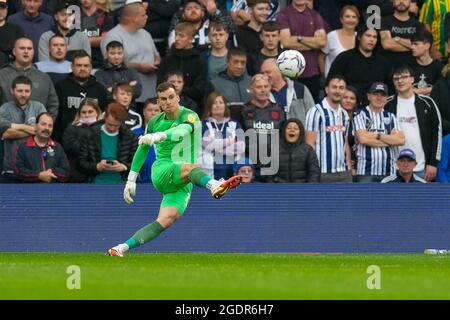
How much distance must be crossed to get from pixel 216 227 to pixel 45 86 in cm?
370

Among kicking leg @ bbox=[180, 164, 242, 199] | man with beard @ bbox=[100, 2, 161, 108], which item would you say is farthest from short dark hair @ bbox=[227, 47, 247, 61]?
kicking leg @ bbox=[180, 164, 242, 199]

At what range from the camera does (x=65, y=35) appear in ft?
75.7

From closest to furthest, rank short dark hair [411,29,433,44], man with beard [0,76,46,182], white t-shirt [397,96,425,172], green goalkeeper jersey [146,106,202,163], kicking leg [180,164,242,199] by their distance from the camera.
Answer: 1. kicking leg [180,164,242,199]
2. green goalkeeper jersey [146,106,202,163]
3. man with beard [0,76,46,182]
4. white t-shirt [397,96,425,172]
5. short dark hair [411,29,433,44]

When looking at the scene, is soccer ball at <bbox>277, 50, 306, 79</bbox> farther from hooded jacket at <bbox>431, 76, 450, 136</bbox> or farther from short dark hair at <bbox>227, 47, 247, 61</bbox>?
hooded jacket at <bbox>431, 76, 450, 136</bbox>

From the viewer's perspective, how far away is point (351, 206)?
22.7m

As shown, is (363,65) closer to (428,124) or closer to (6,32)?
(428,124)

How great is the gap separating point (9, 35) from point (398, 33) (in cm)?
691

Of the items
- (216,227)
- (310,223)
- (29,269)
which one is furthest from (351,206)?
(29,269)

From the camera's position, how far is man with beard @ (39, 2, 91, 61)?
22.9m

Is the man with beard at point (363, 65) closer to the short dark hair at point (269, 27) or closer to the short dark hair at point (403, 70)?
the short dark hair at point (403, 70)

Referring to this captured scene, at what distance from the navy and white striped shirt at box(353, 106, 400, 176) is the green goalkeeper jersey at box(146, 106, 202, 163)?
4897 mm

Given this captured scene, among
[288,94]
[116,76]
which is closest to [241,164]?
[288,94]

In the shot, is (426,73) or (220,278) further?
(426,73)

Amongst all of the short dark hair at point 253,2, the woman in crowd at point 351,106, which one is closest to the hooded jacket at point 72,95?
the short dark hair at point 253,2
